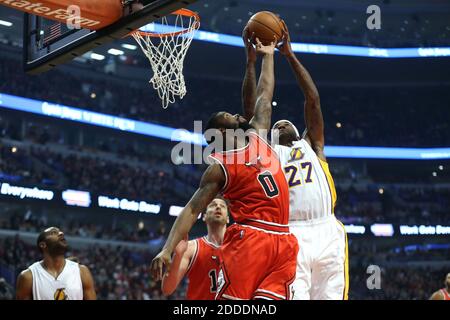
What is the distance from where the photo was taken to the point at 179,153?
30953mm

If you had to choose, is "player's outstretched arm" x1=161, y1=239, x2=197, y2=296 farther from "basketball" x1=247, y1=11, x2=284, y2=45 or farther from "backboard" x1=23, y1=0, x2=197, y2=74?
"backboard" x1=23, y1=0, x2=197, y2=74


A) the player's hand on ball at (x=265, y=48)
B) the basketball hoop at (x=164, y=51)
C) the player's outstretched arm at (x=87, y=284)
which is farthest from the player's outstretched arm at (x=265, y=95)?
the basketball hoop at (x=164, y=51)

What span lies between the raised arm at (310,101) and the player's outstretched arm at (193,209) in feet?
4.90

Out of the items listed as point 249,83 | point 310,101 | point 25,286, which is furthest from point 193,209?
point 25,286

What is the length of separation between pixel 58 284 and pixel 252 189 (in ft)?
7.39

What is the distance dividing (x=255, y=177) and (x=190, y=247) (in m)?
1.41

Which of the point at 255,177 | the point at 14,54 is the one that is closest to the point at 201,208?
the point at 255,177

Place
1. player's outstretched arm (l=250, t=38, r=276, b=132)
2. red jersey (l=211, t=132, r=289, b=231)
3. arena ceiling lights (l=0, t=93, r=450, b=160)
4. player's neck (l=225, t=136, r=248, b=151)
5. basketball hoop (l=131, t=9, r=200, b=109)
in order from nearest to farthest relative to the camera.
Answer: red jersey (l=211, t=132, r=289, b=231) < player's neck (l=225, t=136, r=248, b=151) < player's outstretched arm (l=250, t=38, r=276, b=132) < basketball hoop (l=131, t=9, r=200, b=109) < arena ceiling lights (l=0, t=93, r=450, b=160)

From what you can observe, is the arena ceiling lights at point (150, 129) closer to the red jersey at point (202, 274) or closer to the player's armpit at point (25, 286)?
the player's armpit at point (25, 286)

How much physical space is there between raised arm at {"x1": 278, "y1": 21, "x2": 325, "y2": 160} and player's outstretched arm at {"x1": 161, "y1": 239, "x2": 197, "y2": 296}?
1374mm

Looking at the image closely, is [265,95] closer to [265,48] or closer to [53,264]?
[265,48]

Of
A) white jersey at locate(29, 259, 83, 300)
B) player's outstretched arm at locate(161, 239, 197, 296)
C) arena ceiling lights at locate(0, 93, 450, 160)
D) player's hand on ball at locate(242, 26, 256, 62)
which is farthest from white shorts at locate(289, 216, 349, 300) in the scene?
arena ceiling lights at locate(0, 93, 450, 160)

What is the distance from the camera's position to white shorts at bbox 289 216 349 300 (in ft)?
17.7

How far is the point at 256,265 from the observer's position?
4508 millimetres
